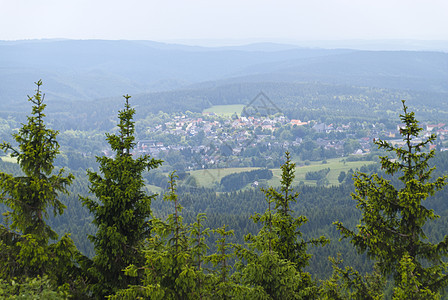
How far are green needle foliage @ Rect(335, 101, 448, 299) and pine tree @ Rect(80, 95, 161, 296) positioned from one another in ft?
29.2

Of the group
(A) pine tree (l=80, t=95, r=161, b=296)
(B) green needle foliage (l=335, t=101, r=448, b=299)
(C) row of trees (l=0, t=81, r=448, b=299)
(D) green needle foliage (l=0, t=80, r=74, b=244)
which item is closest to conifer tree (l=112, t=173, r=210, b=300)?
(C) row of trees (l=0, t=81, r=448, b=299)

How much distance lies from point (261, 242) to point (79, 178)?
188 meters

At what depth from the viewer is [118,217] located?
62.7 ft

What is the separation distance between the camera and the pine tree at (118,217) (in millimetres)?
18766

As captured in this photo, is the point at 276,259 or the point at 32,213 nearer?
the point at 276,259

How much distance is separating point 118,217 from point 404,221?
482 inches

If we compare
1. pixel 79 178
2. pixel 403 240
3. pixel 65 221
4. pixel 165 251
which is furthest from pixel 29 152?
pixel 79 178

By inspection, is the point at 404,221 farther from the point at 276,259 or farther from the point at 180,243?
the point at 180,243

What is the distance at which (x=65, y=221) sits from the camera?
143 metres

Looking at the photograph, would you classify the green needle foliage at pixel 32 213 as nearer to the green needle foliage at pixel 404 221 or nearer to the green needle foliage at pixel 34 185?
the green needle foliage at pixel 34 185

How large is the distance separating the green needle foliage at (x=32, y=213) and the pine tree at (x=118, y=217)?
139 cm

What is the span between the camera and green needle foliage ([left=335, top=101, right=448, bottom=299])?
16.6m

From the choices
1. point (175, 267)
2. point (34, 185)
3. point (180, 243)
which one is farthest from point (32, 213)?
point (175, 267)

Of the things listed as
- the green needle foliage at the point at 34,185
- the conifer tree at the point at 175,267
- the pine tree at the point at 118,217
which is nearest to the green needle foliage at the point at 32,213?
the green needle foliage at the point at 34,185
